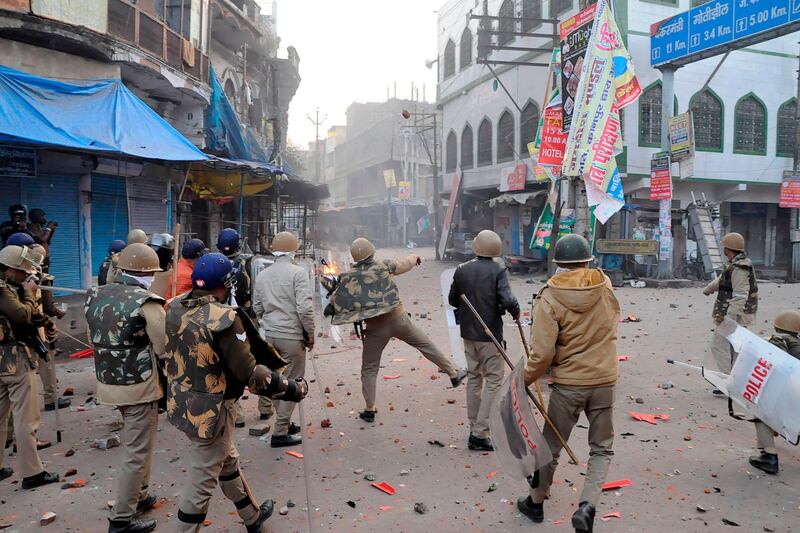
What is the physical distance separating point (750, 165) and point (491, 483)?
21.6 metres

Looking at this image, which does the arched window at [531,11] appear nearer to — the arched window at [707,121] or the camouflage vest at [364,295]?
the arched window at [707,121]

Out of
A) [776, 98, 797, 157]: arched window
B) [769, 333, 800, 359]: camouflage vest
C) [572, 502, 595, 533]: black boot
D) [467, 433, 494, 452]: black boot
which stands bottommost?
[467, 433, 494, 452]: black boot

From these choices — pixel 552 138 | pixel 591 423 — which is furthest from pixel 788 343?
pixel 552 138

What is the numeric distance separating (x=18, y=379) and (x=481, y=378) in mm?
3681

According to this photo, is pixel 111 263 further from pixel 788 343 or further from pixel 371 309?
pixel 788 343

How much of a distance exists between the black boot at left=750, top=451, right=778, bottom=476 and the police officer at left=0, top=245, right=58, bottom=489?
5473mm

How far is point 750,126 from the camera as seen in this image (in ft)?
68.3

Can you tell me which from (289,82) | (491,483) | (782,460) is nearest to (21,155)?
(491,483)

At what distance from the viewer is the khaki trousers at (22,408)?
402 cm

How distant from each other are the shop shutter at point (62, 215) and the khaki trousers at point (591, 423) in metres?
8.72

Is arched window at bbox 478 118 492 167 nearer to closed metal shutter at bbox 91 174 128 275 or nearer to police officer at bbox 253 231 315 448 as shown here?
closed metal shutter at bbox 91 174 128 275

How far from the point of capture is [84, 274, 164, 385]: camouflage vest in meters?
3.40

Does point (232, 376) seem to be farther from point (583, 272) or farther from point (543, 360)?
point (583, 272)

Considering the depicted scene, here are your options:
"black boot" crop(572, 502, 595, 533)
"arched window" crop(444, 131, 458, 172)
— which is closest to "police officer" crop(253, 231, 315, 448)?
"black boot" crop(572, 502, 595, 533)
